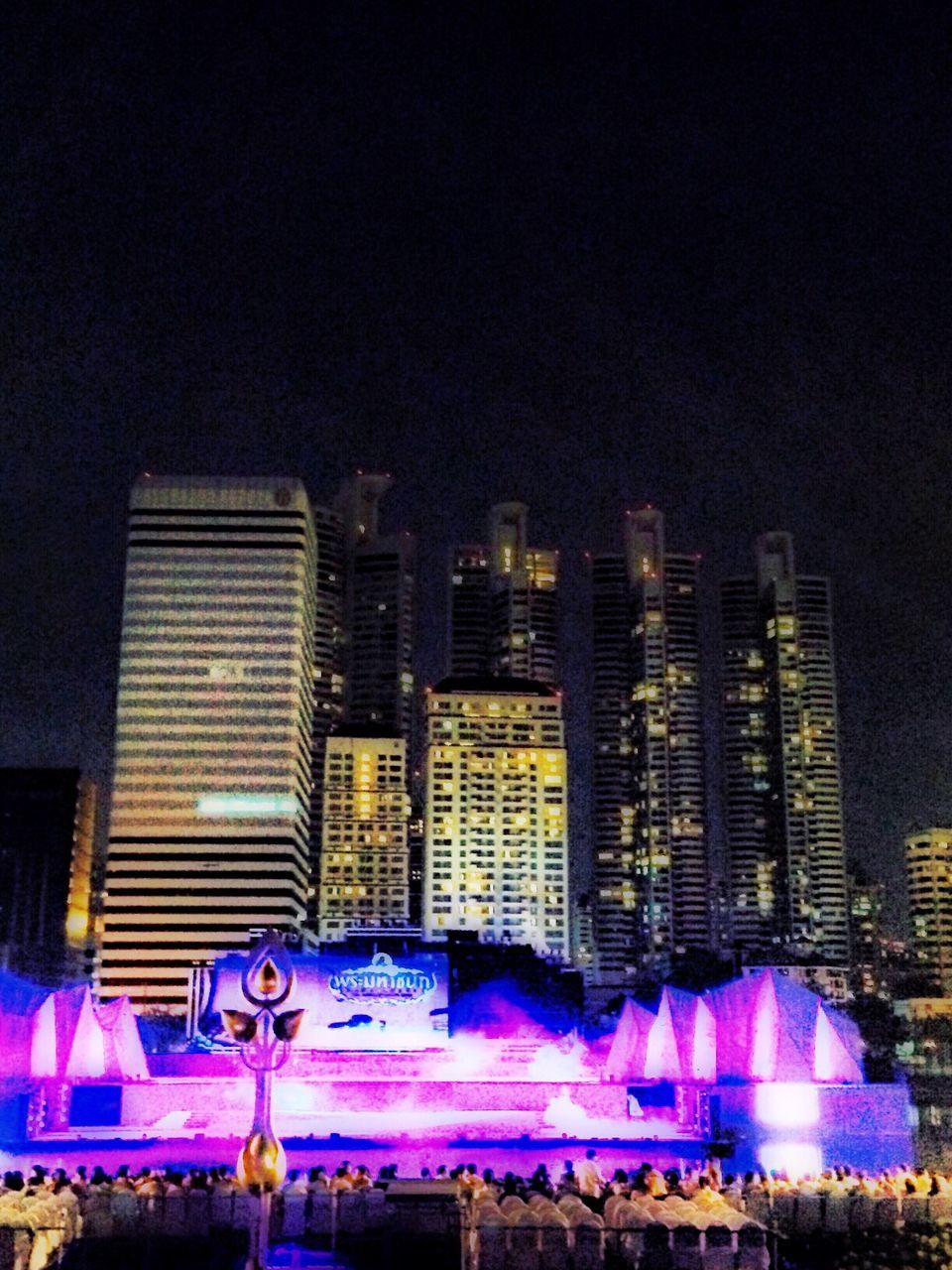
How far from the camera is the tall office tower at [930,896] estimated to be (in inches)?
5999

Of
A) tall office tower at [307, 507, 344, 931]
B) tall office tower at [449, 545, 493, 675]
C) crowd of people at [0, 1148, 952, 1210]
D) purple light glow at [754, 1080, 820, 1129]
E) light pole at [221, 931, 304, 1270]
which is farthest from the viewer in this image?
tall office tower at [307, 507, 344, 931]

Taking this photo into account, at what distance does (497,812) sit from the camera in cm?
13712

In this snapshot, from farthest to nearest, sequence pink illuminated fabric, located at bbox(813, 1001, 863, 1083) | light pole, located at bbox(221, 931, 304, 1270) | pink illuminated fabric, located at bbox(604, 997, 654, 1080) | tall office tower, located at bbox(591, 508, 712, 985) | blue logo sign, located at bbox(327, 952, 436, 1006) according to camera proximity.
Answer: tall office tower, located at bbox(591, 508, 712, 985), blue logo sign, located at bbox(327, 952, 436, 1006), pink illuminated fabric, located at bbox(604, 997, 654, 1080), pink illuminated fabric, located at bbox(813, 1001, 863, 1083), light pole, located at bbox(221, 931, 304, 1270)

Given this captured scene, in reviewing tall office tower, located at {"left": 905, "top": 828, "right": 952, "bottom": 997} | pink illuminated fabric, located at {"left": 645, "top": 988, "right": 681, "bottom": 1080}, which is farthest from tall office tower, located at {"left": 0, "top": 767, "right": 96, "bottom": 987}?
pink illuminated fabric, located at {"left": 645, "top": 988, "right": 681, "bottom": 1080}

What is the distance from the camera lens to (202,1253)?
1852cm

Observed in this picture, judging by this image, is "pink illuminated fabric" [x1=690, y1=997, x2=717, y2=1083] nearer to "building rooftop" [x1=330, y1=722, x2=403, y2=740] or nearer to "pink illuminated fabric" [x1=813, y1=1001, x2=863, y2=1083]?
"pink illuminated fabric" [x1=813, y1=1001, x2=863, y2=1083]

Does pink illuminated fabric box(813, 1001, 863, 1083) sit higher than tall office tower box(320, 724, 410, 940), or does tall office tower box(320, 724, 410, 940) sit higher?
tall office tower box(320, 724, 410, 940)

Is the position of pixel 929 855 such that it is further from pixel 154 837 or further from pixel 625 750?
pixel 154 837

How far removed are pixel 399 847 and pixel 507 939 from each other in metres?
16.7

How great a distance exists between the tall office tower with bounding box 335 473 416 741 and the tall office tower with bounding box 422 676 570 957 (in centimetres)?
2364

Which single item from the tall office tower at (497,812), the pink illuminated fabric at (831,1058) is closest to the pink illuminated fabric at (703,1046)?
the pink illuminated fabric at (831,1058)

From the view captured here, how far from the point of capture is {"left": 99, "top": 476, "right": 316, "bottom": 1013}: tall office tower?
4626 inches

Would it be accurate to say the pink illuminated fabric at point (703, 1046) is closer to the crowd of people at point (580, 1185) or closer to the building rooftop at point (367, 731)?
the crowd of people at point (580, 1185)

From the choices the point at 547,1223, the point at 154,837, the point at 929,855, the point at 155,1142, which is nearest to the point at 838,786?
the point at 929,855
